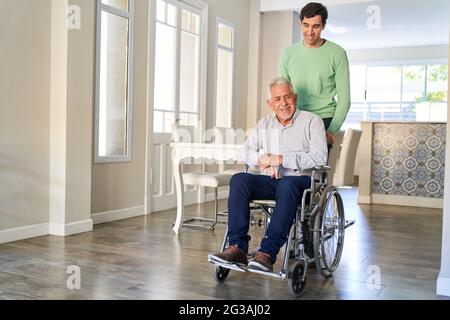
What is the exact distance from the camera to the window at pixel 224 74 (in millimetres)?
6027

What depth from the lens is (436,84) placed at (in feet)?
30.6

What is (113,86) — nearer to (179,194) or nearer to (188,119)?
(179,194)

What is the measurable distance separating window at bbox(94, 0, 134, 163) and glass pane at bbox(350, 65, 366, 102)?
638cm

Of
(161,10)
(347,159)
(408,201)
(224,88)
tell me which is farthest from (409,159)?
(161,10)

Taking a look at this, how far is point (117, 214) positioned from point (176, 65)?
5.61ft

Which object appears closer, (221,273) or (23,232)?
(221,273)

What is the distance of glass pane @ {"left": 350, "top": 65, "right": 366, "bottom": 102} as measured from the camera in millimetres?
9852

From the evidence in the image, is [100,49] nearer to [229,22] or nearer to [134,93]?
[134,93]

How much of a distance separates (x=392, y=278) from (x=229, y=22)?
4.25 metres

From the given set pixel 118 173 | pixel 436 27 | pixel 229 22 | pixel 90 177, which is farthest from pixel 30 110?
pixel 436 27

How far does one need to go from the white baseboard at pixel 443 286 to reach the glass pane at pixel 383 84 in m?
7.82

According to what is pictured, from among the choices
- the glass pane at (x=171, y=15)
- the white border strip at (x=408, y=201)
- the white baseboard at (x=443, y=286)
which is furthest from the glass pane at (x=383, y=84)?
the white baseboard at (x=443, y=286)

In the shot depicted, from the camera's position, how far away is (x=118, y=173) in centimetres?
440

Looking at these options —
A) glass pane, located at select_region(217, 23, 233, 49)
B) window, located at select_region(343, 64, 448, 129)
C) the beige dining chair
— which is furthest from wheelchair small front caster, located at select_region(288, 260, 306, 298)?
window, located at select_region(343, 64, 448, 129)
